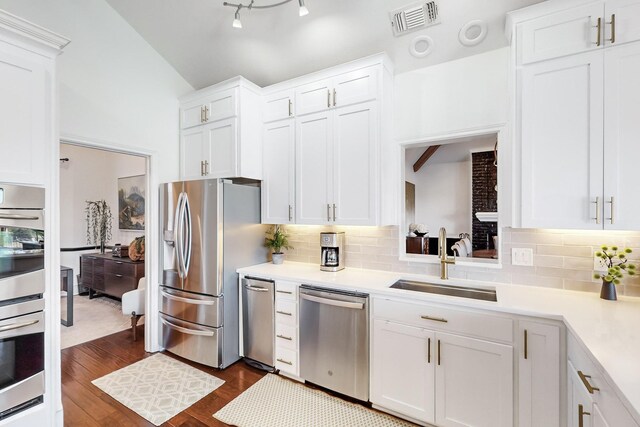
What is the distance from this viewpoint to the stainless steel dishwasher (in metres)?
2.20

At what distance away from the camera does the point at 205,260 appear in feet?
9.07

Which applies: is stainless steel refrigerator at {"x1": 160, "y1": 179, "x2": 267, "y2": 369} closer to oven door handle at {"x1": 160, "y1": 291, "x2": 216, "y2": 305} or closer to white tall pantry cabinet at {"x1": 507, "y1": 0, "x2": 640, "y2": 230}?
oven door handle at {"x1": 160, "y1": 291, "x2": 216, "y2": 305}

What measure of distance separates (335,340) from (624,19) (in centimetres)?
Answer: 276

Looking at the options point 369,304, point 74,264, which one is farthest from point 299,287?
point 74,264

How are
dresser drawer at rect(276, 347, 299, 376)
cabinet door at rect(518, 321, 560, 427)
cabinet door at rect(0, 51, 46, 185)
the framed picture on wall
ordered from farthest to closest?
the framed picture on wall < dresser drawer at rect(276, 347, 299, 376) < cabinet door at rect(0, 51, 46, 185) < cabinet door at rect(518, 321, 560, 427)

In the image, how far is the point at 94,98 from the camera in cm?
270

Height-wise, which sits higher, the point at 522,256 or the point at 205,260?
the point at 522,256

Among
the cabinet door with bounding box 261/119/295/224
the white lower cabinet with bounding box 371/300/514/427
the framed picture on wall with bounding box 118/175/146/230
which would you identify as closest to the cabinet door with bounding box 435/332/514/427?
the white lower cabinet with bounding box 371/300/514/427

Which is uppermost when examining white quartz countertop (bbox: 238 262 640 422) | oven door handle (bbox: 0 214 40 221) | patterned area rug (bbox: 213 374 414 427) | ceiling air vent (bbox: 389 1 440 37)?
ceiling air vent (bbox: 389 1 440 37)

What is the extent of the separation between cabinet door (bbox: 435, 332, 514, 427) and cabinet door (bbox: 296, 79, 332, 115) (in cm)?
211

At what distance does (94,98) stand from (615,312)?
166 inches

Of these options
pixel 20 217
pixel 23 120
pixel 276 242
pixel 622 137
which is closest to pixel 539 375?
pixel 622 137

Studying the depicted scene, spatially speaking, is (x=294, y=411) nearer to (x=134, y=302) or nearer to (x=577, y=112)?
(x=134, y=302)

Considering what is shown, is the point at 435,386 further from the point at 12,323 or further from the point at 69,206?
the point at 69,206
